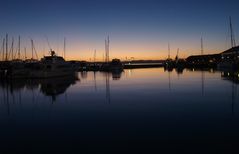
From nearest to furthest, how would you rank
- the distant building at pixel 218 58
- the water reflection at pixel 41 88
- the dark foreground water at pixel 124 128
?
the dark foreground water at pixel 124 128
the water reflection at pixel 41 88
the distant building at pixel 218 58

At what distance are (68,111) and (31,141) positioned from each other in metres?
7.15

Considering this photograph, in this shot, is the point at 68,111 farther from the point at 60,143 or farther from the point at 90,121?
the point at 60,143

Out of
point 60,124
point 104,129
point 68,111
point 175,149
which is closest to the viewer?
point 175,149

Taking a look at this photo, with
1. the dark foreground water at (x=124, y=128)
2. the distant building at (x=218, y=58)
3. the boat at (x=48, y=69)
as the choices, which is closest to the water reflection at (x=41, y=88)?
the dark foreground water at (x=124, y=128)

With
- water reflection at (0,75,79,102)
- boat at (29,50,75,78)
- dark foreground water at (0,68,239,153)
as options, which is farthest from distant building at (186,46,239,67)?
dark foreground water at (0,68,239,153)

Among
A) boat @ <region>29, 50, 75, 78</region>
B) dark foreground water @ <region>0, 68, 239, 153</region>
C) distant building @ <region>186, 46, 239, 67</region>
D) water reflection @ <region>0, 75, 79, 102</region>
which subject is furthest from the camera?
distant building @ <region>186, 46, 239, 67</region>

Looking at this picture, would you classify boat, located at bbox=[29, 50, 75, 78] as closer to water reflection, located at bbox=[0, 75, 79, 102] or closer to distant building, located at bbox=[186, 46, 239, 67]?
water reflection, located at bbox=[0, 75, 79, 102]

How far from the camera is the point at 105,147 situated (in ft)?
33.1

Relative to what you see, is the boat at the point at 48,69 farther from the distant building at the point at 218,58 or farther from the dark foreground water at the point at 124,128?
the distant building at the point at 218,58

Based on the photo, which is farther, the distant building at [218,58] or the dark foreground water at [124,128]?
the distant building at [218,58]

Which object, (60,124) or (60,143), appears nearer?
(60,143)

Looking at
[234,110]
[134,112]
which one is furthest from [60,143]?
[234,110]

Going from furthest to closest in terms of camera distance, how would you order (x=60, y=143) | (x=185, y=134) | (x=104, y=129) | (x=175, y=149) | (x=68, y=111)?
(x=68, y=111) → (x=104, y=129) → (x=185, y=134) → (x=60, y=143) → (x=175, y=149)

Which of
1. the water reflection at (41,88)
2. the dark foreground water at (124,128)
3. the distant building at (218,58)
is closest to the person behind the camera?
the dark foreground water at (124,128)
